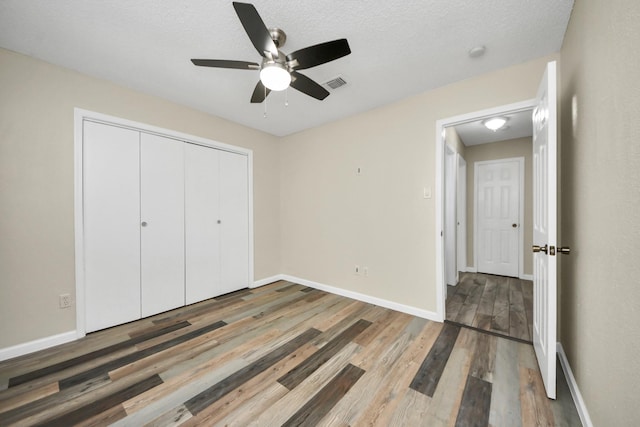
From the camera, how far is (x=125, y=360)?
192cm

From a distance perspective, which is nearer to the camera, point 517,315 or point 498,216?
point 517,315

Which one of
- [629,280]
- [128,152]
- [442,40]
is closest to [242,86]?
[128,152]

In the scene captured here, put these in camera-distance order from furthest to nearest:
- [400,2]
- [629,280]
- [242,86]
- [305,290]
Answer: [305,290]
[242,86]
[400,2]
[629,280]

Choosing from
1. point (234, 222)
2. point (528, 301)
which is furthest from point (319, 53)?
point (528, 301)

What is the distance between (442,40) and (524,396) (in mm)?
2546

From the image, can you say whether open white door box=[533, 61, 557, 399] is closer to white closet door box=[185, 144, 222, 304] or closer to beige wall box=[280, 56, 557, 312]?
beige wall box=[280, 56, 557, 312]

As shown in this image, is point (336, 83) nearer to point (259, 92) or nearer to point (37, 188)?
point (259, 92)

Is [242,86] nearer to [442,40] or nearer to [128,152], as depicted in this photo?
[128,152]

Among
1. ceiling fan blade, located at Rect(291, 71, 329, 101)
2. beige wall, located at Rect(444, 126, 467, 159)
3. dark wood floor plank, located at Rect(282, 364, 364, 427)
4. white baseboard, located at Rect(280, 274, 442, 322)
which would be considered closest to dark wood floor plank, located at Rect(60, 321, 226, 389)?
dark wood floor plank, located at Rect(282, 364, 364, 427)

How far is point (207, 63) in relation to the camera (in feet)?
5.32

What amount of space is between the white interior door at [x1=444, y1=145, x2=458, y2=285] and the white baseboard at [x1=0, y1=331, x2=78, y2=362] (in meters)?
4.50

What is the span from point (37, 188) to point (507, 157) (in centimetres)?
651

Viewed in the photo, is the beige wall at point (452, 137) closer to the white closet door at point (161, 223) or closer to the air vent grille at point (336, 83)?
the air vent grille at point (336, 83)

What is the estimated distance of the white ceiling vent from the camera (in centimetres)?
232
